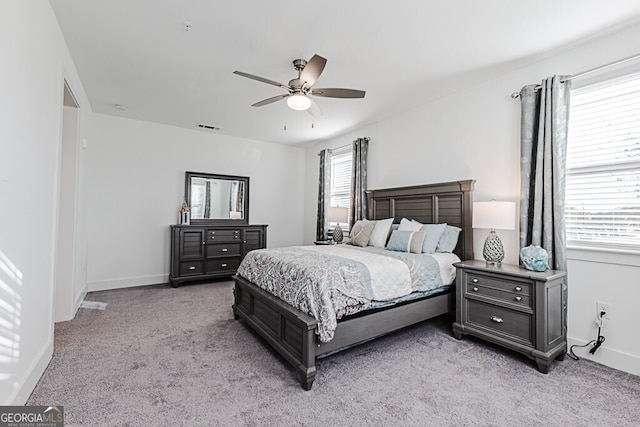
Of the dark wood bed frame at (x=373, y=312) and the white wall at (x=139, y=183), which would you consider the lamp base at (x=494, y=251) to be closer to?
the dark wood bed frame at (x=373, y=312)

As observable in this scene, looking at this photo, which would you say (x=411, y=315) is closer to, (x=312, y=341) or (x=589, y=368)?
(x=312, y=341)

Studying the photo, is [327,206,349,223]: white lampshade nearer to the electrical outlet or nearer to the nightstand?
the nightstand

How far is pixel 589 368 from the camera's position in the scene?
240 centimetres

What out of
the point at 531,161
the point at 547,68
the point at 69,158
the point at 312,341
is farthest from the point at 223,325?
the point at 547,68

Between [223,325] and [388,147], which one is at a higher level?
[388,147]

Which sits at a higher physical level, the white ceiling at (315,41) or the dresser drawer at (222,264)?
the white ceiling at (315,41)

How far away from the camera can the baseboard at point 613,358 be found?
231 cm

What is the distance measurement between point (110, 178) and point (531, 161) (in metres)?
5.59

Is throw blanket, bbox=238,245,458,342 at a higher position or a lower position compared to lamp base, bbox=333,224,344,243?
lower

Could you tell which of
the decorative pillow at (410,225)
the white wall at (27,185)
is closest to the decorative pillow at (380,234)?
the decorative pillow at (410,225)

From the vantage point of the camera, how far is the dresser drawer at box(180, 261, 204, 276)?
4.84 m

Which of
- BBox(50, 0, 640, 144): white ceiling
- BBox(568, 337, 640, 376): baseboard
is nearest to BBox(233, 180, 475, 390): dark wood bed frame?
BBox(568, 337, 640, 376): baseboard

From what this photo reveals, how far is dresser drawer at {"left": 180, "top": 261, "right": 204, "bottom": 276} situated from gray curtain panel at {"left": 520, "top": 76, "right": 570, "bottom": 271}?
452 centimetres

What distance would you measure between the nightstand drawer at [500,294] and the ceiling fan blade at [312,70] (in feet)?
7.88
